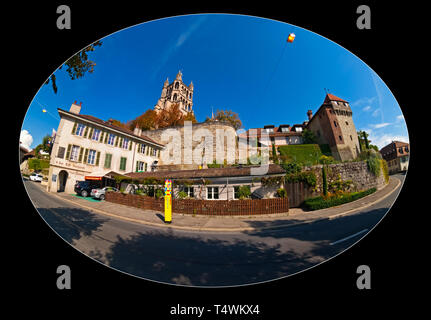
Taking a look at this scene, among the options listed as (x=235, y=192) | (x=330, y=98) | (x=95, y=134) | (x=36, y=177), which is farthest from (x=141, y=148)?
(x=330, y=98)

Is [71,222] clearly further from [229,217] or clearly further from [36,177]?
[229,217]

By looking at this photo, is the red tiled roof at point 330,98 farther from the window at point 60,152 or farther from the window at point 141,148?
the window at point 60,152

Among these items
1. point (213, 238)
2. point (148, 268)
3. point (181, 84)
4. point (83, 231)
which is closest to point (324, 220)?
point (213, 238)

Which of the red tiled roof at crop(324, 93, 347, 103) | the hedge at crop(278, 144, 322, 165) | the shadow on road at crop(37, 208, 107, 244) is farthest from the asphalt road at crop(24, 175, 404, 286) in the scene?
the red tiled roof at crop(324, 93, 347, 103)

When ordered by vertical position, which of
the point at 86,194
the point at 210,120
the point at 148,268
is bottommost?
the point at 148,268

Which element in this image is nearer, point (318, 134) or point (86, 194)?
point (86, 194)

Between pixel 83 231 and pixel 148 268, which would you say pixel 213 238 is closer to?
pixel 148 268
